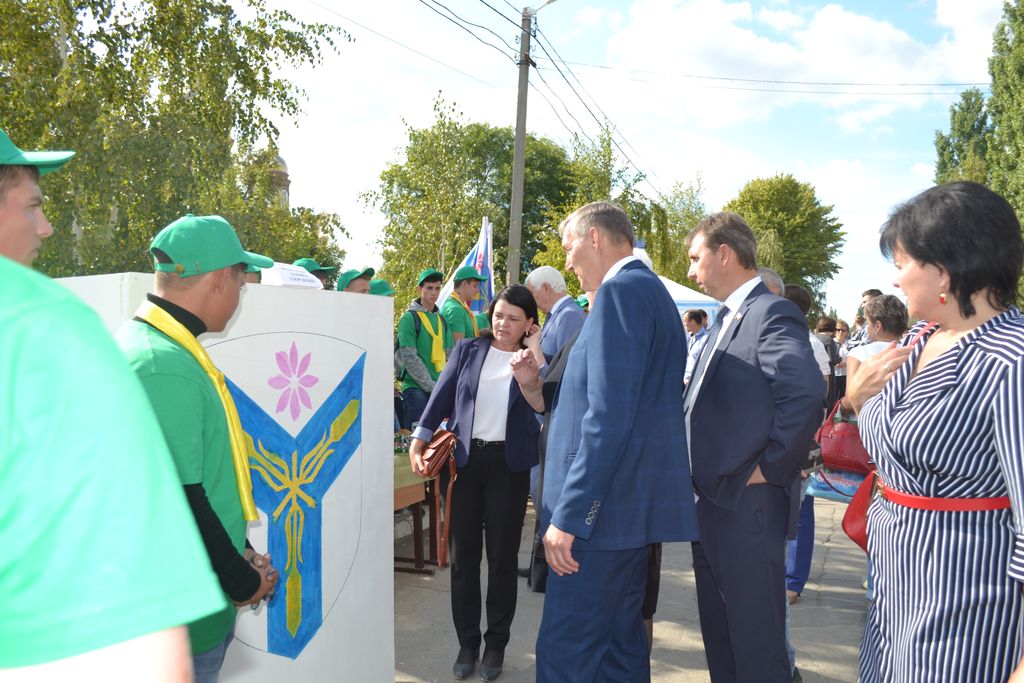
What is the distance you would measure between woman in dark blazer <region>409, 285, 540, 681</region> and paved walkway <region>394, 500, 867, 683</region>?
27 cm

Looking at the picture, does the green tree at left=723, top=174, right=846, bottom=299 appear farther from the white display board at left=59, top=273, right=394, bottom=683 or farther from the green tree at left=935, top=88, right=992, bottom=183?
the white display board at left=59, top=273, right=394, bottom=683

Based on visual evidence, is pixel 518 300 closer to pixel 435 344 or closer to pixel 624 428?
pixel 624 428

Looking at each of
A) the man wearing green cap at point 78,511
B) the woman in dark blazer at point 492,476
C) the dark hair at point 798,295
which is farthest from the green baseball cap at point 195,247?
the dark hair at point 798,295

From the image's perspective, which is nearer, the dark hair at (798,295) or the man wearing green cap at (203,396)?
the man wearing green cap at (203,396)

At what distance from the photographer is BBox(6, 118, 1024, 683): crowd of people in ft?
1.80

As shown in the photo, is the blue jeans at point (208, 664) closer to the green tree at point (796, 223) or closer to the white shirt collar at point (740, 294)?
the white shirt collar at point (740, 294)

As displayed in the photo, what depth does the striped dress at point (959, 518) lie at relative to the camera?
64.8 inches

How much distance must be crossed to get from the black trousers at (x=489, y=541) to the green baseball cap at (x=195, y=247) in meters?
2.33

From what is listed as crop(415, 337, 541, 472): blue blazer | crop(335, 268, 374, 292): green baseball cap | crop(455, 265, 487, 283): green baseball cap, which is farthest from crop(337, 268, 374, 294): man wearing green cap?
crop(415, 337, 541, 472): blue blazer

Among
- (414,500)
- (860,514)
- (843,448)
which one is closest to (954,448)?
(860,514)

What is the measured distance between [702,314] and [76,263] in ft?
26.4

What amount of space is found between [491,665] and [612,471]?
1887 millimetres

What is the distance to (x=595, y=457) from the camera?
2609 mm

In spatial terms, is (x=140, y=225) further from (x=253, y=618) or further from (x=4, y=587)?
(x=4, y=587)
